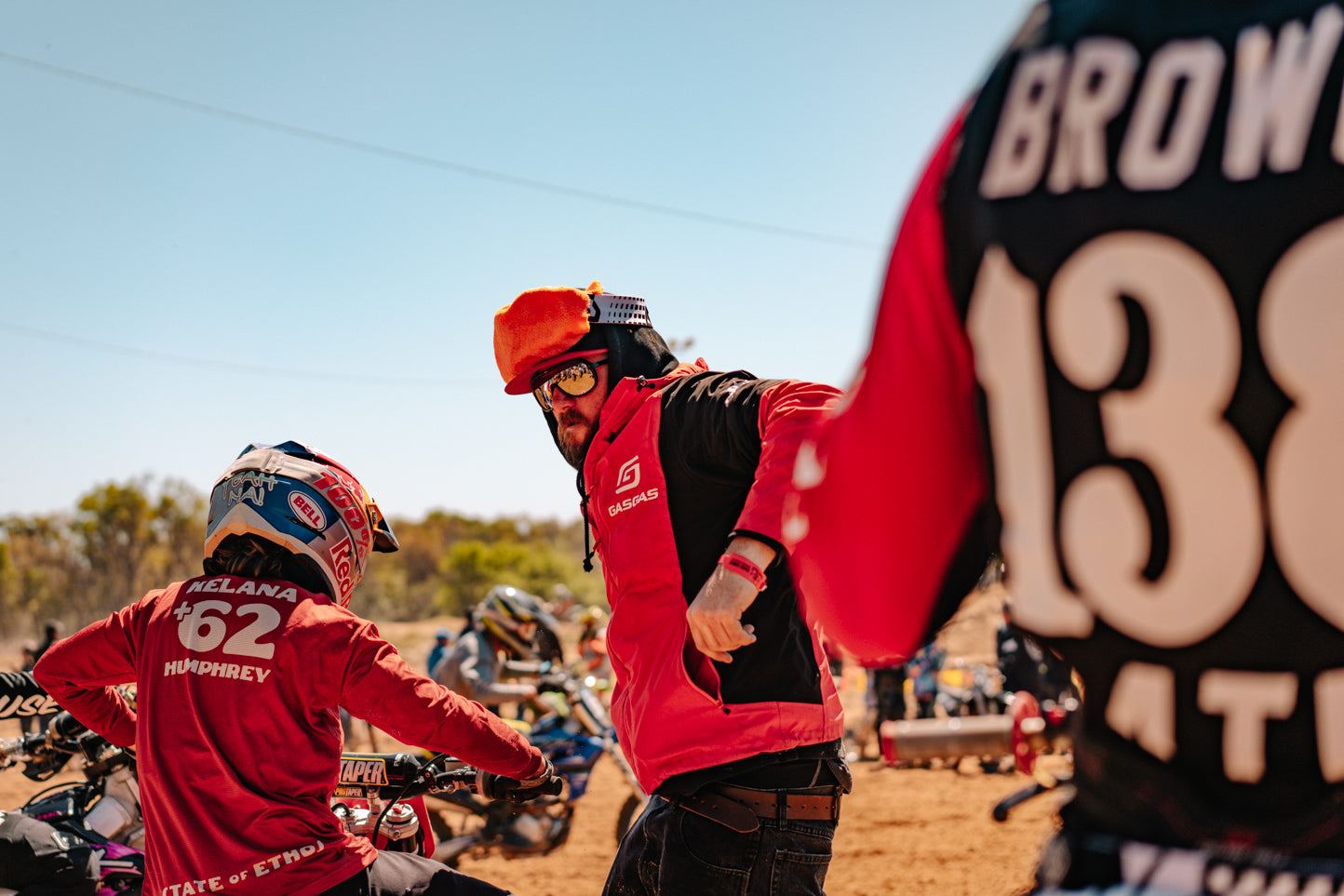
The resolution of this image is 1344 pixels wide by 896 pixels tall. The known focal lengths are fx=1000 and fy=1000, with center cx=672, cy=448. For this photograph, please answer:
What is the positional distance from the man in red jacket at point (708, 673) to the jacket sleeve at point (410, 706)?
368 mm

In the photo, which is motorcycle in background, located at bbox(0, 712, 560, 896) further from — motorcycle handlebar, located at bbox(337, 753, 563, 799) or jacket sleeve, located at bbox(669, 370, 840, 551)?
jacket sleeve, located at bbox(669, 370, 840, 551)

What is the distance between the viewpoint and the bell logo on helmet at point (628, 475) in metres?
2.59

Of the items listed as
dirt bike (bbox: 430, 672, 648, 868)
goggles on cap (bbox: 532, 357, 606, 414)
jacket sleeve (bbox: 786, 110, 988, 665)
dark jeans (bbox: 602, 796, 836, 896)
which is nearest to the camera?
jacket sleeve (bbox: 786, 110, 988, 665)

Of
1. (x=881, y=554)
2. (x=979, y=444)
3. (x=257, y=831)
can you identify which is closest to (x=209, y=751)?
(x=257, y=831)

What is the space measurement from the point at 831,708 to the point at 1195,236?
1753 millimetres

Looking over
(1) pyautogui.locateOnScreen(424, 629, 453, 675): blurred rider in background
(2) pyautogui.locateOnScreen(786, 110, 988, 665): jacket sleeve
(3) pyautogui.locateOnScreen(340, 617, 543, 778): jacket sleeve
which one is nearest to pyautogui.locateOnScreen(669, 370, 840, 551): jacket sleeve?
(2) pyautogui.locateOnScreen(786, 110, 988, 665): jacket sleeve

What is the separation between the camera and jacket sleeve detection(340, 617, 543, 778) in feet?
8.29

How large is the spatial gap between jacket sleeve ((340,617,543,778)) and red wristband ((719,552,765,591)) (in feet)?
3.25

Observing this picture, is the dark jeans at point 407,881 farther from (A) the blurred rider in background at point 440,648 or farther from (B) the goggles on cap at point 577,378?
(A) the blurred rider in background at point 440,648

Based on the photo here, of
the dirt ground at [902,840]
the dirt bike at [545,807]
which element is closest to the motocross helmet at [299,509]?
the dirt bike at [545,807]

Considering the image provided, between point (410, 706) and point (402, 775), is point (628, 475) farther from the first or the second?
point (402, 775)

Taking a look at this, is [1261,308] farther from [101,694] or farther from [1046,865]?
[101,694]

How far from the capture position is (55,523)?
35.6 metres

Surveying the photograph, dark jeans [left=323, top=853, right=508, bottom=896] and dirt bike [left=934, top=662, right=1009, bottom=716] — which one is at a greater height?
dark jeans [left=323, top=853, right=508, bottom=896]
